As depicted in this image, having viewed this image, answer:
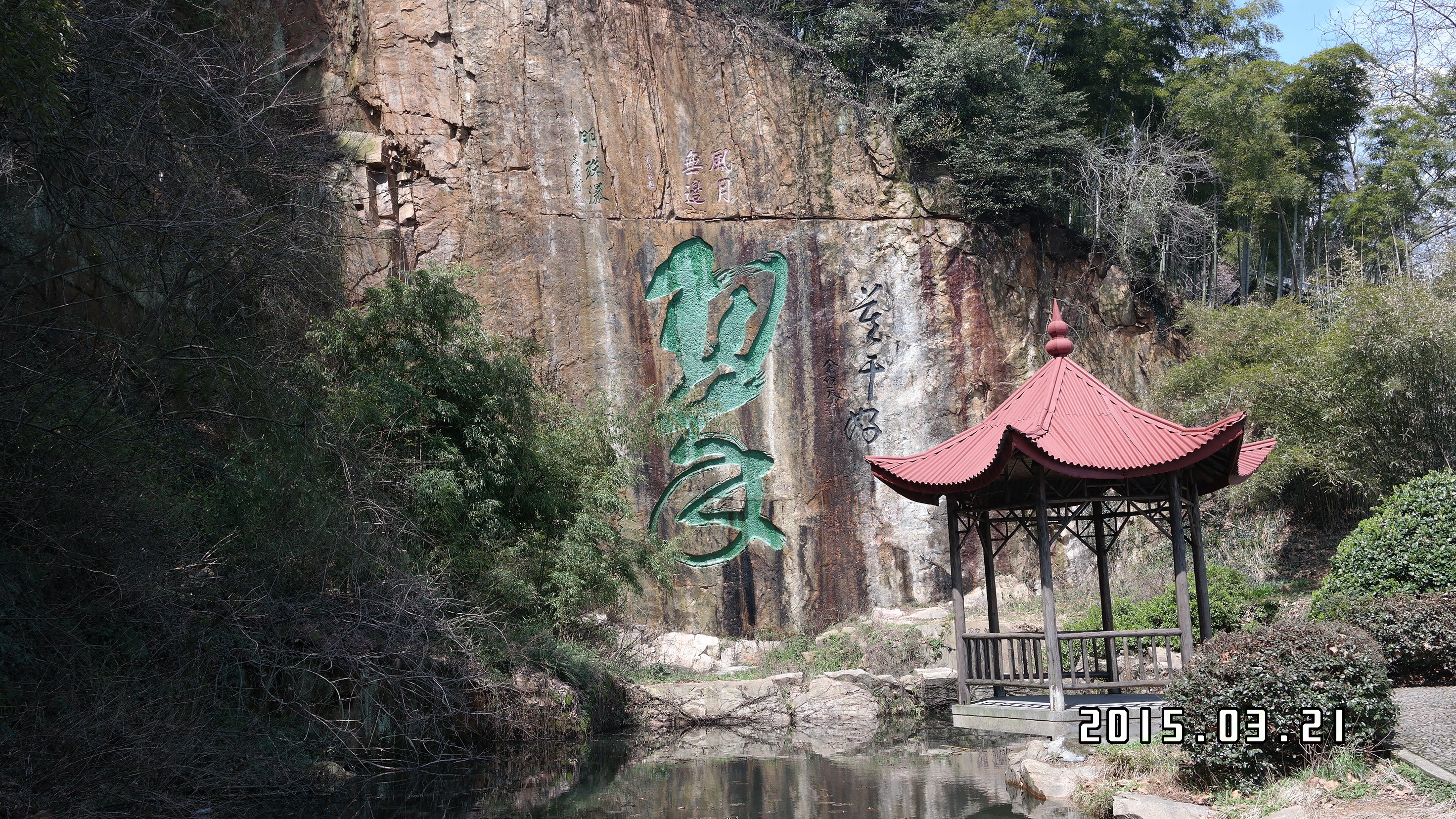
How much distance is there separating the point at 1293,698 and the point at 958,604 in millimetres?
2928

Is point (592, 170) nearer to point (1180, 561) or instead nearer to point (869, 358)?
point (869, 358)

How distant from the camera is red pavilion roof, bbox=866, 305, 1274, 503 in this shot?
319 inches

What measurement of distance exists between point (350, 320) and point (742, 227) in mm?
6469

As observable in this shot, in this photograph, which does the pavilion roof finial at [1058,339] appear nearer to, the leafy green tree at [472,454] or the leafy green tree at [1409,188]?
the leafy green tree at [472,454]

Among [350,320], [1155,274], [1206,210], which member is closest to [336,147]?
[350,320]

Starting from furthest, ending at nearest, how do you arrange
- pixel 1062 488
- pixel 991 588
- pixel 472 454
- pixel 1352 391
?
pixel 1352 391 → pixel 472 454 → pixel 991 588 → pixel 1062 488

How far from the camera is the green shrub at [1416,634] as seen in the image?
27.8 feet

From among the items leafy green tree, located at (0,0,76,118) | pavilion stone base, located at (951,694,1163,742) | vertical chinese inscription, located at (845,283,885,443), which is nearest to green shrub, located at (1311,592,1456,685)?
pavilion stone base, located at (951,694,1163,742)

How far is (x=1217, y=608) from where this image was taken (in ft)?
40.5

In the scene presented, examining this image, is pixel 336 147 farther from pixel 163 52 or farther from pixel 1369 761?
pixel 1369 761

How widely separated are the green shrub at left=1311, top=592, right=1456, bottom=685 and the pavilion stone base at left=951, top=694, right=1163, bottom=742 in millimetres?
1854

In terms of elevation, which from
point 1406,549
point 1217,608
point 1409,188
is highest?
point 1409,188

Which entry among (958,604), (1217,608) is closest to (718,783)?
(958,604)
